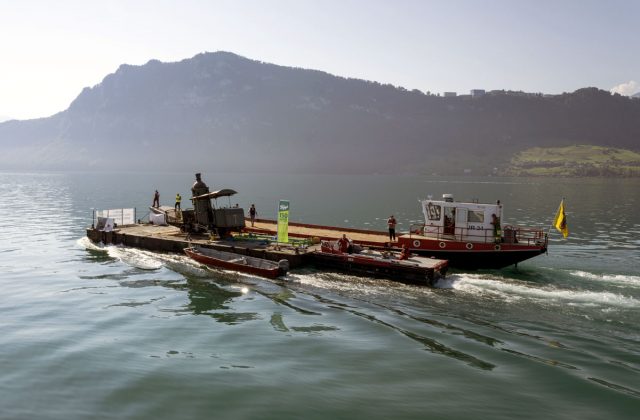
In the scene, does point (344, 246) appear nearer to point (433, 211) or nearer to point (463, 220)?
point (433, 211)

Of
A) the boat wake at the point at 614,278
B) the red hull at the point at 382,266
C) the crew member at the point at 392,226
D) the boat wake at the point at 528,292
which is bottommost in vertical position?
the boat wake at the point at 528,292

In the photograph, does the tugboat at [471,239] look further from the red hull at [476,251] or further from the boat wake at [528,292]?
the boat wake at [528,292]

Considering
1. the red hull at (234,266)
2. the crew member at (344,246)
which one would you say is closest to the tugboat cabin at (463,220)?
the crew member at (344,246)

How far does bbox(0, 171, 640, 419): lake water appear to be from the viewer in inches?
569

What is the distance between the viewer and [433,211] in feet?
111

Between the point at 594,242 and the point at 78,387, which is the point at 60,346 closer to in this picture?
the point at 78,387

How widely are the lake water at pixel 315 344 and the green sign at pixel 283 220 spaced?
492cm

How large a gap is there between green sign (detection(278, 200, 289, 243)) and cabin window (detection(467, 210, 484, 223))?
43.1 ft

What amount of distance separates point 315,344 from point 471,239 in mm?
17742

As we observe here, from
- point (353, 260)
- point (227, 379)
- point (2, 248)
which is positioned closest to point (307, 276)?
point (353, 260)

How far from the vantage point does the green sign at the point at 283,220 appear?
33406 mm

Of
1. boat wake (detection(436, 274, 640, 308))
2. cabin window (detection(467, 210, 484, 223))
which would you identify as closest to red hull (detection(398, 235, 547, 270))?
cabin window (detection(467, 210, 484, 223))

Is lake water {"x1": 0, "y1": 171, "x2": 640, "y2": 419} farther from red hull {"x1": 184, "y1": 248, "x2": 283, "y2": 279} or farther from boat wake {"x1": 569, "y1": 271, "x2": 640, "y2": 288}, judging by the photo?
red hull {"x1": 184, "y1": 248, "x2": 283, "y2": 279}

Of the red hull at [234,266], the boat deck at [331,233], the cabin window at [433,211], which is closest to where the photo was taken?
the red hull at [234,266]
